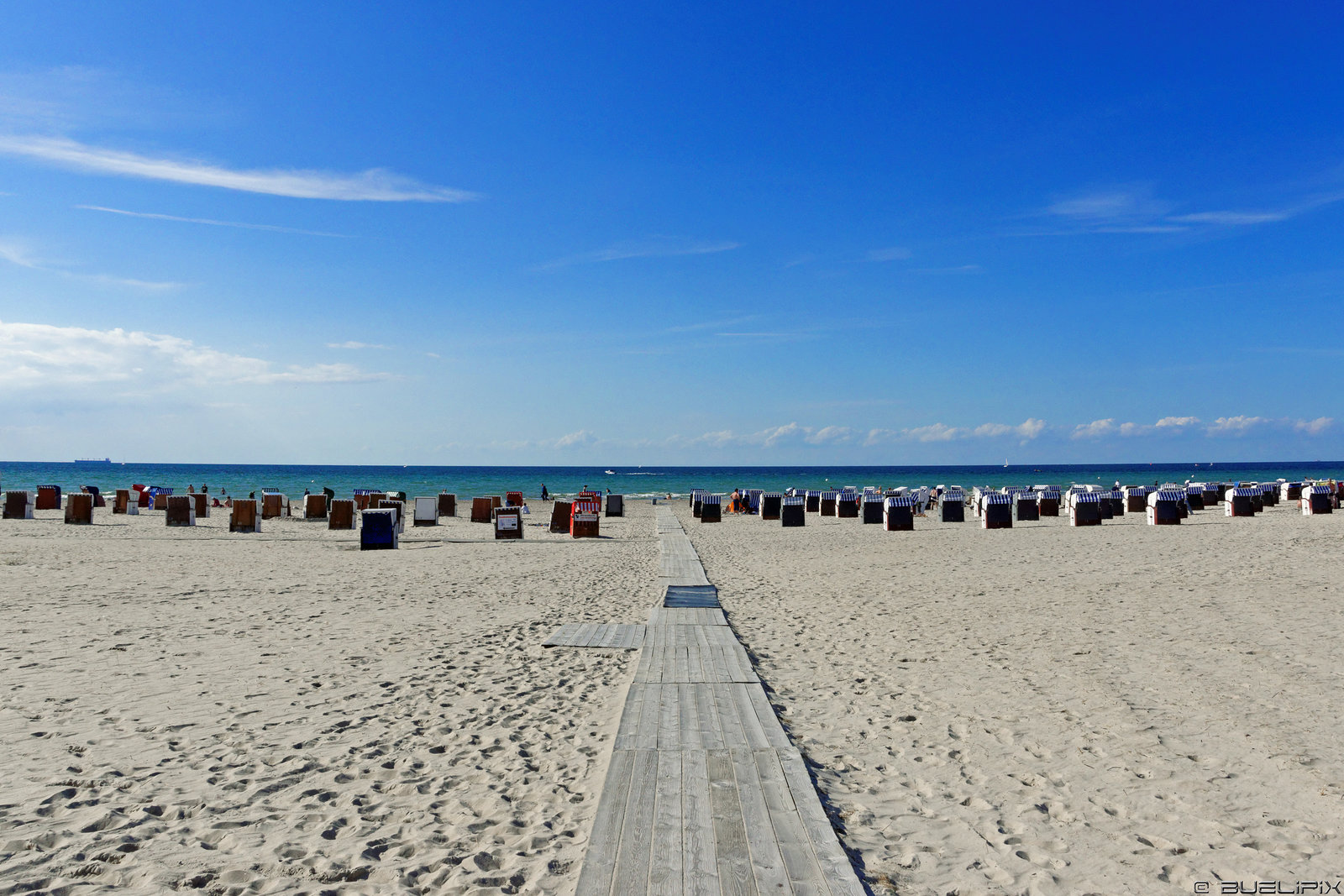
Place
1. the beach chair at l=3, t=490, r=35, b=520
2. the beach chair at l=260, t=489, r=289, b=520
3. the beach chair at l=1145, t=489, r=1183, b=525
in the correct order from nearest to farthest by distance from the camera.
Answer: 1. the beach chair at l=1145, t=489, r=1183, b=525
2. the beach chair at l=3, t=490, r=35, b=520
3. the beach chair at l=260, t=489, r=289, b=520

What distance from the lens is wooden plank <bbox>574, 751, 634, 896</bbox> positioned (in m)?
3.16

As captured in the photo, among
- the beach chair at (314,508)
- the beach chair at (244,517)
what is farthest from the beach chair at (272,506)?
the beach chair at (244,517)

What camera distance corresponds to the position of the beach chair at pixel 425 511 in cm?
2347

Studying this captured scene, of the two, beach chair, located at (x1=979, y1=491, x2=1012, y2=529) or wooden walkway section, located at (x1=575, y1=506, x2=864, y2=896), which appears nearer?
wooden walkway section, located at (x1=575, y1=506, x2=864, y2=896)

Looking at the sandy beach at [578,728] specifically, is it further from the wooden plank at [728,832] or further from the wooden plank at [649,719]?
the wooden plank at [728,832]

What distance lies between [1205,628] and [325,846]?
8.46 meters

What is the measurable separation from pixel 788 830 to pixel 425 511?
841 inches

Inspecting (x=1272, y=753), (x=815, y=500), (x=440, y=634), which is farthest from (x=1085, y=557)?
(x=815, y=500)

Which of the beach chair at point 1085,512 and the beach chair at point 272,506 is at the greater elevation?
the beach chair at point 1085,512

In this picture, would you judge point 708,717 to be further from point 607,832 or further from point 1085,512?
point 1085,512

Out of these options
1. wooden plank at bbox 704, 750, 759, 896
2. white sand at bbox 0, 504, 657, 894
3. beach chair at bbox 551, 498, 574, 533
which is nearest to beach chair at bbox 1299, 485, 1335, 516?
beach chair at bbox 551, 498, 574, 533

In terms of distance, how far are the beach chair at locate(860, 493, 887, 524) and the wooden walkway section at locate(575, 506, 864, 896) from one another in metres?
19.2

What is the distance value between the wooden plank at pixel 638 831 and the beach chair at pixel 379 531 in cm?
1364

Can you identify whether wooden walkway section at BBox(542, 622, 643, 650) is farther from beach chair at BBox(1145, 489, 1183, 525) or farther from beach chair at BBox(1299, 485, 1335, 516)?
beach chair at BBox(1299, 485, 1335, 516)
